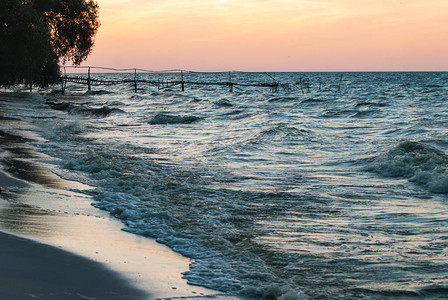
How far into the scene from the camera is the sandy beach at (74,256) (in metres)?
3.83

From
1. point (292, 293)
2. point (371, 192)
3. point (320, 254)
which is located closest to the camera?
point (292, 293)

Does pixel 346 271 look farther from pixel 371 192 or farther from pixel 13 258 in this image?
pixel 371 192

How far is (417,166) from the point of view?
35.2 feet

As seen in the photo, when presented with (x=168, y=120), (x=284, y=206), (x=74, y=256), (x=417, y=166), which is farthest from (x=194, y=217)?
(x=168, y=120)

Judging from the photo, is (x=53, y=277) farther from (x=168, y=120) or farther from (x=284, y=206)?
(x=168, y=120)

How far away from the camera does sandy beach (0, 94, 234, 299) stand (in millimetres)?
3828

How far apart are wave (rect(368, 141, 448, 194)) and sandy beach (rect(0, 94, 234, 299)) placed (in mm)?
5716

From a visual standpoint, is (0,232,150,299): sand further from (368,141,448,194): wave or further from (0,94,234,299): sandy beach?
(368,141,448,194): wave

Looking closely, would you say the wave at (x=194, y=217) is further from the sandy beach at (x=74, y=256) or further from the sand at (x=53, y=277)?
the sand at (x=53, y=277)

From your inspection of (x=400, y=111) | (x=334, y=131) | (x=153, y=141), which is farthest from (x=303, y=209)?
(x=400, y=111)

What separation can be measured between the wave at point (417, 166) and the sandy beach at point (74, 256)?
5716 millimetres

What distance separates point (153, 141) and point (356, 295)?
12.5 meters

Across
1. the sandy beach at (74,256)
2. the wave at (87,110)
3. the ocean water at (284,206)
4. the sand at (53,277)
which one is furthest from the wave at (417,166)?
the wave at (87,110)

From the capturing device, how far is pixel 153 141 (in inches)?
639
